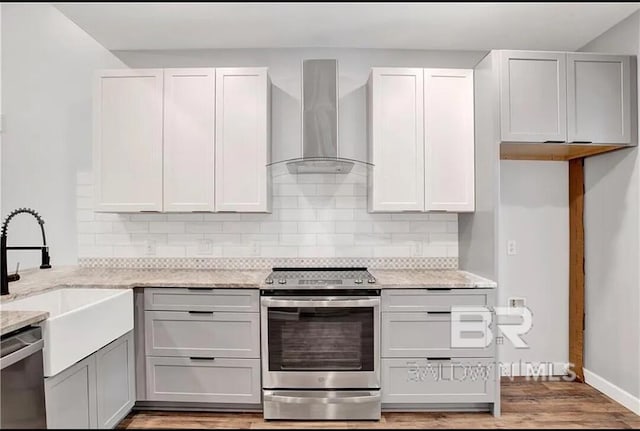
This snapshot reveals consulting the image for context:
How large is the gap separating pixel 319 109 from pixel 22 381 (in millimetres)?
2356

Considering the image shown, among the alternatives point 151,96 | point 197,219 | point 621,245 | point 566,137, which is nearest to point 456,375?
point 621,245

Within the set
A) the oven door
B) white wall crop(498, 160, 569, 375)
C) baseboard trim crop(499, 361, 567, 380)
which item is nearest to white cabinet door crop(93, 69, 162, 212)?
the oven door

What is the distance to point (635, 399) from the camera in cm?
274

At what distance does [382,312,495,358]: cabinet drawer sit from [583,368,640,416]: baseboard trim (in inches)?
40.7

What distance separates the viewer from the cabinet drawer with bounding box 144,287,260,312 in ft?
9.00

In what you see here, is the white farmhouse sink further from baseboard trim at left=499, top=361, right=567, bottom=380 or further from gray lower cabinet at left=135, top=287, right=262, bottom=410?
Answer: baseboard trim at left=499, top=361, right=567, bottom=380

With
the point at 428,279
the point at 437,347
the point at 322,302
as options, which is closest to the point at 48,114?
the point at 322,302

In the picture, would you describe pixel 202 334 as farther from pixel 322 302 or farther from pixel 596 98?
pixel 596 98

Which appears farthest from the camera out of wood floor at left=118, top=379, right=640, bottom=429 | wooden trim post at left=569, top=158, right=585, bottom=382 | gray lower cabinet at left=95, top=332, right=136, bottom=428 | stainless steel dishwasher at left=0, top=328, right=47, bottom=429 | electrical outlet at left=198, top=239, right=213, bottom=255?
electrical outlet at left=198, top=239, right=213, bottom=255

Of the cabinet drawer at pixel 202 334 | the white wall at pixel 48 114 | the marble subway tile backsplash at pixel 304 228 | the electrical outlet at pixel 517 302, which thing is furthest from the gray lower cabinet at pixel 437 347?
the white wall at pixel 48 114

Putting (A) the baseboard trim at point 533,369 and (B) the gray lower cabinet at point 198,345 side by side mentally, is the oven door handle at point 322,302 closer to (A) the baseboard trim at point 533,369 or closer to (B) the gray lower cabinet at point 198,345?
(B) the gray lower cabinet at point 198,345

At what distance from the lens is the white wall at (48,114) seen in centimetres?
344

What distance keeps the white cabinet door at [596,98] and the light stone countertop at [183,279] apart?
4.23 ft

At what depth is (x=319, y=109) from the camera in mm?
2979
